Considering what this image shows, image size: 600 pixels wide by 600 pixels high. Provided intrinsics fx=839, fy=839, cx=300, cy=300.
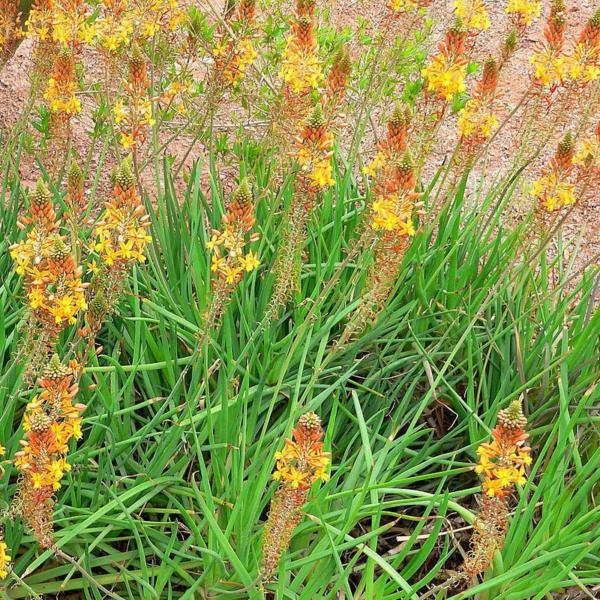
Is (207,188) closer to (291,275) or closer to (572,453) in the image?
(291,275)

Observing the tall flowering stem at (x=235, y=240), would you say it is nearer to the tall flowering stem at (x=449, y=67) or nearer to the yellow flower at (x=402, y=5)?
the tall flowering stem at (x=449, y=67)

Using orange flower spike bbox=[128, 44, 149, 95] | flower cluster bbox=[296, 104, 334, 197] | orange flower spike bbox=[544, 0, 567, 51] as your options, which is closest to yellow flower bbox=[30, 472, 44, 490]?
flower cluster bbox=[296, 104, 334, 197]

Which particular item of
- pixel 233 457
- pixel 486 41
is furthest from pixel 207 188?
pixel 486 41

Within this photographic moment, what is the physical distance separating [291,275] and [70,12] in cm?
128

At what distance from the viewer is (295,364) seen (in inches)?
142

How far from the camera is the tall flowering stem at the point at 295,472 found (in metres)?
2.08

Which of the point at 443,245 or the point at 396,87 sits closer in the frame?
the point at 443,245

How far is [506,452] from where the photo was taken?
215 centimetres

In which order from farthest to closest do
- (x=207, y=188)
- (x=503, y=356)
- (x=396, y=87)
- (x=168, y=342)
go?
(x=396, y=87) < (x=207, y=188) < (x=503, y=356) < (x=168, y=342)

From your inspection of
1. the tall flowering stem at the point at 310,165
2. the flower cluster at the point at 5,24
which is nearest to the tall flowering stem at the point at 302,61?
the tall flowering stem at the point at 310,165

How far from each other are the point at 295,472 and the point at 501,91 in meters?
4.15

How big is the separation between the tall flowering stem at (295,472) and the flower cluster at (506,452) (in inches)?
16.7

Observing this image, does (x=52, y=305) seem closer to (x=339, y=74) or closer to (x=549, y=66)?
(x=339, y=74)

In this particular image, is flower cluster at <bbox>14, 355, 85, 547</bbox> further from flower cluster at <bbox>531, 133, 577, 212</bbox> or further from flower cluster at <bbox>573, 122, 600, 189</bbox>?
flower cluster at <bbox>573, 122, 600, 189</bbox>
